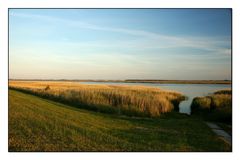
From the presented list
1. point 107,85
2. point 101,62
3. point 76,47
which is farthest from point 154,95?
point 76,47

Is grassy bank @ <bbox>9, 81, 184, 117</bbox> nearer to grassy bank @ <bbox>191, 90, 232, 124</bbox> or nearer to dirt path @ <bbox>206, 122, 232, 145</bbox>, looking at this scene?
grassy bank @ <bbox>191, 90, 232, 124</bbox>

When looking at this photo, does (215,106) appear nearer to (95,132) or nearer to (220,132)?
(220,132)

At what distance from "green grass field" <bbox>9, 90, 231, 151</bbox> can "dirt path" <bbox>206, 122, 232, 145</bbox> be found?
0.12 metres

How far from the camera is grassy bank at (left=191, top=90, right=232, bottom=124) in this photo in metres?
6.44

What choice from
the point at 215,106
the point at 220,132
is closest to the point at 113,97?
the point at 215,106

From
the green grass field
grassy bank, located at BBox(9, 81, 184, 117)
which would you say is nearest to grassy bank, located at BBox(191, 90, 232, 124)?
the green grass field

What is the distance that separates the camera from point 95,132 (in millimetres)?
6418

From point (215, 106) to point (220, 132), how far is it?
26.1 inches

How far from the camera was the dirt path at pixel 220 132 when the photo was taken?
20.6ft

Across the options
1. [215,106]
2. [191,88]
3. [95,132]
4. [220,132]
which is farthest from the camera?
[191,88]

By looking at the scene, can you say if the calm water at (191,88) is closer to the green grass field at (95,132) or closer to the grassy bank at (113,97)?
the grassy bank at (113,97)

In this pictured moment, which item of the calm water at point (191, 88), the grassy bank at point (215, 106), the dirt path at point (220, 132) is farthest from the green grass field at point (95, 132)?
the calm water at point (191, 88)
